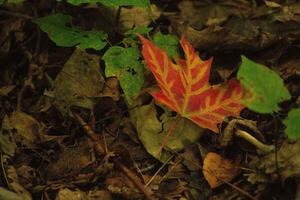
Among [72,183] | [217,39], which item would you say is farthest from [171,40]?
[72,183]

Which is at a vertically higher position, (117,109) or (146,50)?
(146,50)

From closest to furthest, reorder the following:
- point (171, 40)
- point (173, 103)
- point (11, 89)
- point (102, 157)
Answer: point (173, 103)
point (102, 157)
point (171, 40)
point (11, 89)

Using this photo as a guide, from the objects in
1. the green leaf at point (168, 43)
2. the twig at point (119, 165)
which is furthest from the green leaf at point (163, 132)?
the green leaf at point (168, 43)

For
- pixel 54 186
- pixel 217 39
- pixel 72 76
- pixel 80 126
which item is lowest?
pixel 54 186

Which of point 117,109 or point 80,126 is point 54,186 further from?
point 117,109

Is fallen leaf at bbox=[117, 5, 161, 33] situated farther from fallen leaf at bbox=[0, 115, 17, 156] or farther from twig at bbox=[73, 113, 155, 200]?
fallen leaf at bbox=[0, 115, 17, 156]
